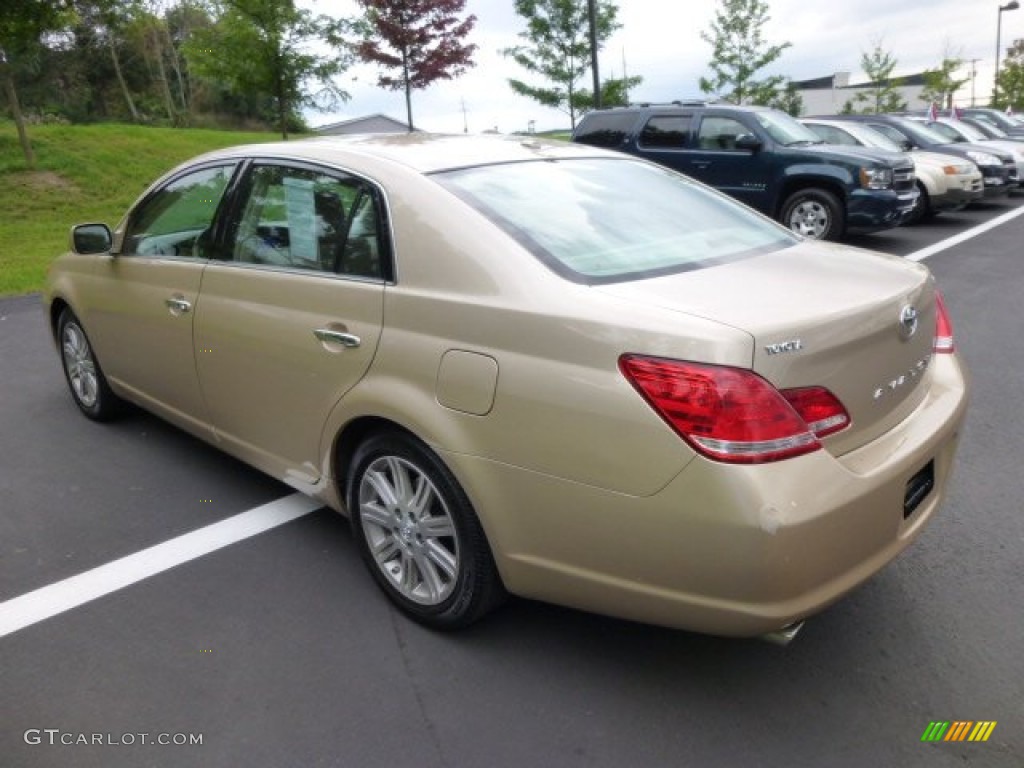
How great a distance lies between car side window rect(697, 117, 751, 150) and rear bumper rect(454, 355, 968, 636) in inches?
356

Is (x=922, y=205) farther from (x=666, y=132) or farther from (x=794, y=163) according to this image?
(x=666, y=132)

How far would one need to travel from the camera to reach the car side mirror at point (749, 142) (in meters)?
10.6

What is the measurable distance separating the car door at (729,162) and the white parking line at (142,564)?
8.47m

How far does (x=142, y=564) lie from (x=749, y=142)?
925 centimetres

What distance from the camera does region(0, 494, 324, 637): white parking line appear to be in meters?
3.13

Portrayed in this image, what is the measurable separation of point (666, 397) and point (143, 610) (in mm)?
2114

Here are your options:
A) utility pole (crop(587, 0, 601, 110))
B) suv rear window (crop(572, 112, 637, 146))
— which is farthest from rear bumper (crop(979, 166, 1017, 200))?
utility pole (crop(587, 0, 601, 110))

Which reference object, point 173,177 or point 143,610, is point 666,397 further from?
point 173,177

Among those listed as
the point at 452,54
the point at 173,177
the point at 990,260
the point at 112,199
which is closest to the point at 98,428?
the point at 173,177

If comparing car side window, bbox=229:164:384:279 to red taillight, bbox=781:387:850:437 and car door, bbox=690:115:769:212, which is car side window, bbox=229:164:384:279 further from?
car door, bbox=690:115:769:212

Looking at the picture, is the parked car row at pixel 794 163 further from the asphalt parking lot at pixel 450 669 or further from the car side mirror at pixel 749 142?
the asphalt parking lot at pixel 450 669

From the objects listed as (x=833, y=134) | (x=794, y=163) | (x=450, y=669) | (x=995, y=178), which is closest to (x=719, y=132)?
(x=794, y=163)

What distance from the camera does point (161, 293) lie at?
397 cm

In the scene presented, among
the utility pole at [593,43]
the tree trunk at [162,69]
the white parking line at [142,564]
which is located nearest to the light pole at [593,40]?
the utility pole at [593,43]
